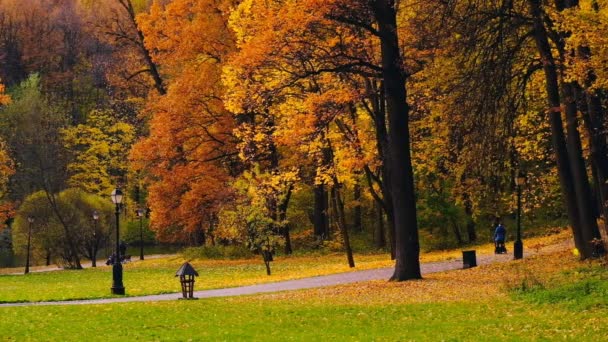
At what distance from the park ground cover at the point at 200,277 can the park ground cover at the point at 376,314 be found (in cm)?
553

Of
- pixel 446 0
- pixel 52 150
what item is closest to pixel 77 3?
pixel 52 150

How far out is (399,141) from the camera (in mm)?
22531

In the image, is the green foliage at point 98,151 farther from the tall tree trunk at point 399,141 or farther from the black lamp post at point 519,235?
the tall tree trunk at point 399,141

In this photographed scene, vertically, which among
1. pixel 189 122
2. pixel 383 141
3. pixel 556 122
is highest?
pixel 189 122

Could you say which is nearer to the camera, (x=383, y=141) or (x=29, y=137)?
(x=383, y=141)

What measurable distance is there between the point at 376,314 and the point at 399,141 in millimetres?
7428

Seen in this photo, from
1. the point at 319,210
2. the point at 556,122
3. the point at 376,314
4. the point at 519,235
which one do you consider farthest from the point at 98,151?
the point at 376,314

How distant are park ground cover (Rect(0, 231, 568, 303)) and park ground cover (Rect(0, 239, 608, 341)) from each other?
218 inches

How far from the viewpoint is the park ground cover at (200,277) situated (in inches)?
1047

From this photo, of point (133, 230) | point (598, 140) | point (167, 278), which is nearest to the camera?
point (598, 140)

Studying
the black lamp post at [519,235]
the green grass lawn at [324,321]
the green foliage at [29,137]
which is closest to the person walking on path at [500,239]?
the black lamp post at [519,235]

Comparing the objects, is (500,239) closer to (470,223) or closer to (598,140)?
(470,223)

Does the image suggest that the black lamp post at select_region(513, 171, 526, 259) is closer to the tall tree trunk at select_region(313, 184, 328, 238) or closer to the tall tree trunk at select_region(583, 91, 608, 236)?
the tall tree trunk at select_region(583, 91, 608, 236)

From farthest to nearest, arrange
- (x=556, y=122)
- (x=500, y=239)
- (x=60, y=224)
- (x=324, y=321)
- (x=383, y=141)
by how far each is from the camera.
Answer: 1. (x=60, y=224)
2. (x=500, y=239)
3. (x=383, y=141)
4. (x=556, y=122)
5. (x=324, y=321)
